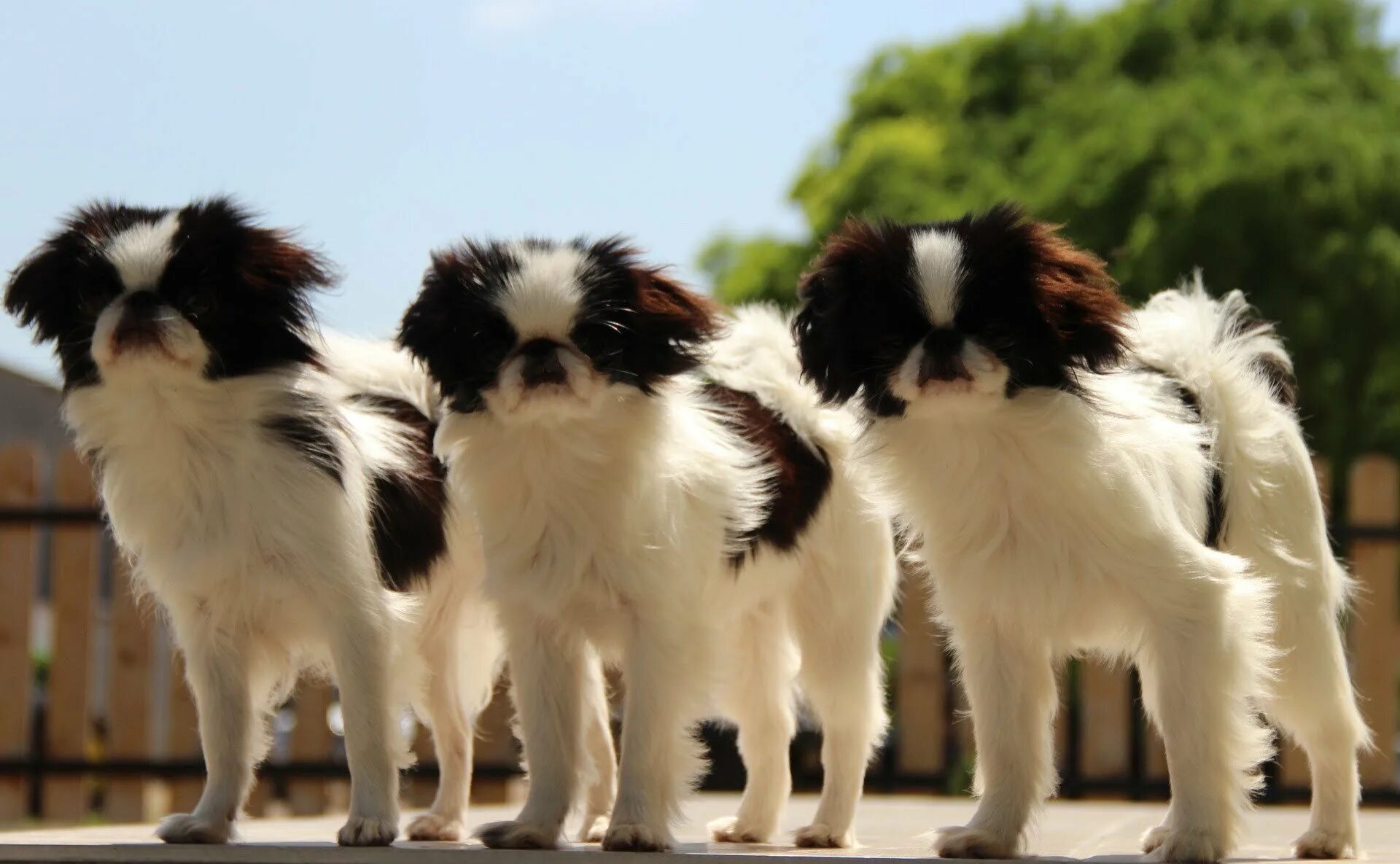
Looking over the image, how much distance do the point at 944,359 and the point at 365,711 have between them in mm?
1820

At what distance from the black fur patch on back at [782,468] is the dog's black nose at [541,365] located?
0.97m

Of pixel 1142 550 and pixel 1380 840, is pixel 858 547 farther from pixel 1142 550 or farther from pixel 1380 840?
pixel 1380 840

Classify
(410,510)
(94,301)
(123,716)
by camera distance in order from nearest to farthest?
(94,301) < (410,510) < (123,716)

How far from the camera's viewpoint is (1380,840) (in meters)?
6.14

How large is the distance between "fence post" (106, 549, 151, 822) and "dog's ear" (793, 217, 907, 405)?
6404 millimetres

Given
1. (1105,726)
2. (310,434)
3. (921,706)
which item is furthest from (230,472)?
(1105,726)

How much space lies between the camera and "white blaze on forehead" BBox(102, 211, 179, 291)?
4707 mm

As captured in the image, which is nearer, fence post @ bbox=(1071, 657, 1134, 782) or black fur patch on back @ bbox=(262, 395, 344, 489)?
black fur patch on back @ bbox=(262, 395, 344, 489)

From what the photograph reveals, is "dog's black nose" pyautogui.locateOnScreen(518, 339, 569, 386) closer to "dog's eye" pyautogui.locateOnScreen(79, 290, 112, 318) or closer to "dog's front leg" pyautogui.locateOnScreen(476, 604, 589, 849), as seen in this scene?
"dog's front leg" pyautogui.locateOnScreen(476, 604, 589, 849)

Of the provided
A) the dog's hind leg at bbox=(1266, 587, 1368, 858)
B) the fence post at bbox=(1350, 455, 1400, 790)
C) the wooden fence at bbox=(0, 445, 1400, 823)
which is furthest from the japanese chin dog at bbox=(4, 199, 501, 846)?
the fence post at bbox=(1350, 455, 1400, 790)

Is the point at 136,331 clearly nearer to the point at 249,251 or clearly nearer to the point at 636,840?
the point at 249,251

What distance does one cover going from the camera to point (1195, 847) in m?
4.34

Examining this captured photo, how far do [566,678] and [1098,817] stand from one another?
133 inches

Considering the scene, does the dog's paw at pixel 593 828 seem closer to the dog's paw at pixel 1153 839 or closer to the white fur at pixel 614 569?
the white fur at pixel 614 569
